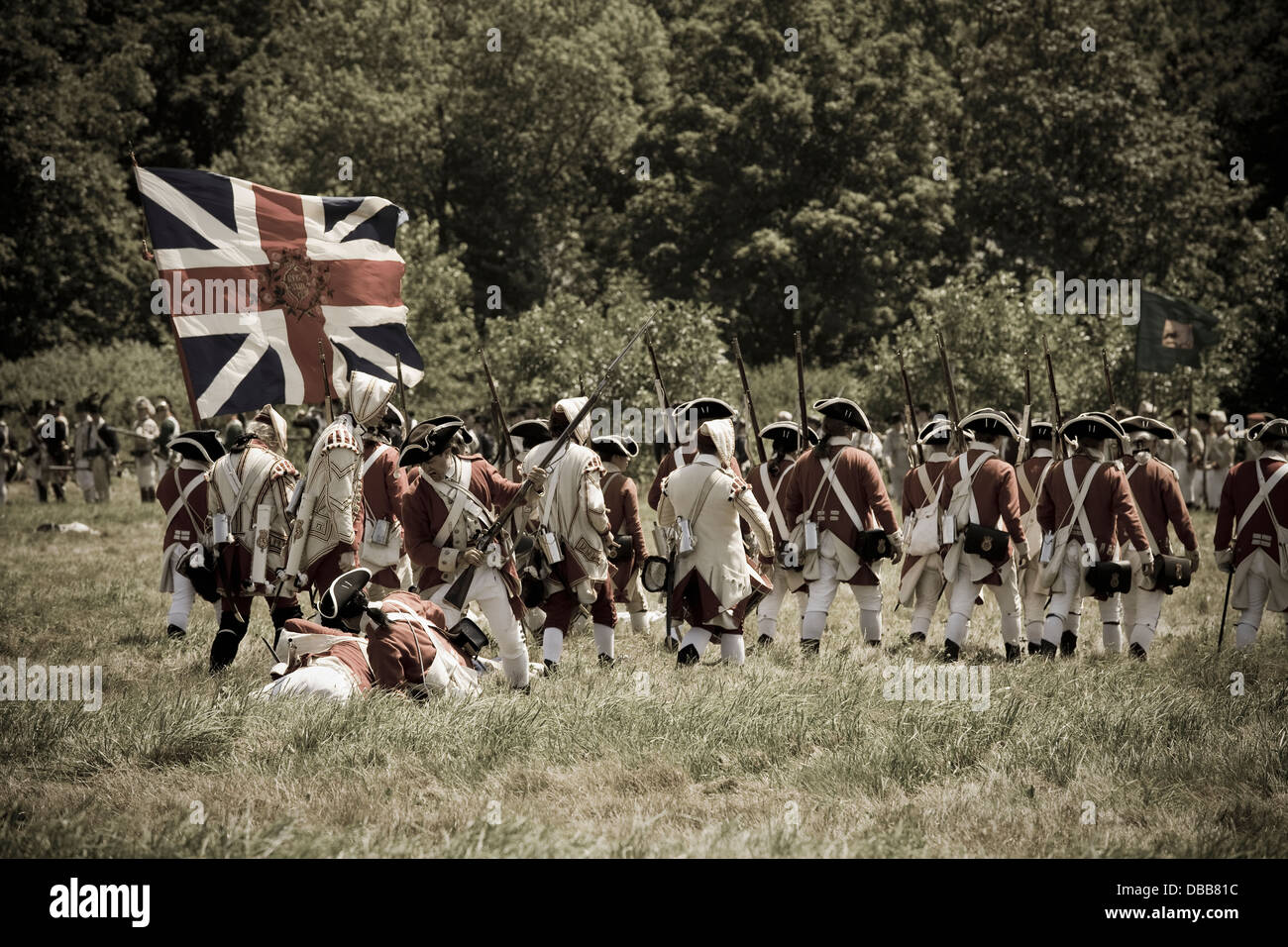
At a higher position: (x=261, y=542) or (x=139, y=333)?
(x=139, y=333)

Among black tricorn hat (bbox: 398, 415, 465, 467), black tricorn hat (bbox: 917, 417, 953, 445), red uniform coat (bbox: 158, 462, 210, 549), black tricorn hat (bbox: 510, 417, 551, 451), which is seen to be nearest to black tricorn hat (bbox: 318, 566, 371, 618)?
black tricorn hat (bbox: 398, 415, 465, 467)

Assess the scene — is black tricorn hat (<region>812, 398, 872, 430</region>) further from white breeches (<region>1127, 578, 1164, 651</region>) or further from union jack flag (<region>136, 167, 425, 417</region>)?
union jack flag (<region>136, 167, 425, 417</region>)

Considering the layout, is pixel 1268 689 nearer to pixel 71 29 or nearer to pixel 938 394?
pixel 938 394

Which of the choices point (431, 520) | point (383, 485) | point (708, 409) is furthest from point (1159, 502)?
point (383, 485)

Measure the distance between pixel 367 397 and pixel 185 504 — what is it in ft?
7.33

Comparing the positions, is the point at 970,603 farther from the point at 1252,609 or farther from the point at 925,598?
the point at 1252,609

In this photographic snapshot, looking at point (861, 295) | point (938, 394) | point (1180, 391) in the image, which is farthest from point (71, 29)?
point (1180, 391)

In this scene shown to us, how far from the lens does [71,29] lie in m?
41.2

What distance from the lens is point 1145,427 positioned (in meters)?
11.8

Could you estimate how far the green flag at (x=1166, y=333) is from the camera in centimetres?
2514

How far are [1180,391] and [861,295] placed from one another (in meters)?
11.1

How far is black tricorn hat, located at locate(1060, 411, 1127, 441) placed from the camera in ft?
36.0

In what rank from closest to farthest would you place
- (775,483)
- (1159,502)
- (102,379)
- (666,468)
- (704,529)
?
(704,529), (1159,502), (775,483), (666,468), (102,379)

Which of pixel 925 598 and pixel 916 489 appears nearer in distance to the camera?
pixel 925 598
